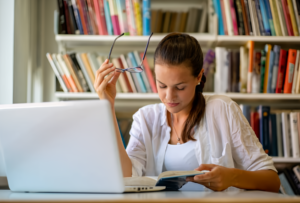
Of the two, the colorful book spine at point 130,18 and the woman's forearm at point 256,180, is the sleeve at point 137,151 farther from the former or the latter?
the colorful book spine at point 130,18

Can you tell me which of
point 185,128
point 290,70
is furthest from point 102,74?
point 290,70

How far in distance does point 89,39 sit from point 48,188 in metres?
1.33

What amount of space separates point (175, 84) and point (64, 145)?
62 cm

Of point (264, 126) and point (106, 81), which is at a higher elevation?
point (106, 81)

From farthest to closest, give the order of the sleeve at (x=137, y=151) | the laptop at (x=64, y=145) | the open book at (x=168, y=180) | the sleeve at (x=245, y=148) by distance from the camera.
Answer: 1. the sleeve at (x=137, y=151)
2. the sleeve at (x=245, y=148)
3. the open book at (x=168, y=180)
4. the laptop at (x=64, y=145)

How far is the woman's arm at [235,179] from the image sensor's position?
82 cm

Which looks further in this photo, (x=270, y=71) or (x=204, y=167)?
(x=270, y=71)

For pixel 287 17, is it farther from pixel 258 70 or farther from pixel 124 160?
pixel 124 160

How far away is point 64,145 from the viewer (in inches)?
25.3

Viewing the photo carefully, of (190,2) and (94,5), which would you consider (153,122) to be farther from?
(190,2)

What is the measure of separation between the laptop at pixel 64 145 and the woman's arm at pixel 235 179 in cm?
20

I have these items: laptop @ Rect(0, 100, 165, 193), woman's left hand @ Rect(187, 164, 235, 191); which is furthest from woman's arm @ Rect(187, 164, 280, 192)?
laptop @ Rect(0, 100, 165, 193)

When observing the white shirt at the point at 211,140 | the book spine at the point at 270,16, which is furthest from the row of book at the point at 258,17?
the white shirt at the point at 211,140

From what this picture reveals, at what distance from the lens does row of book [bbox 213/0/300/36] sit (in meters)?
1.86
